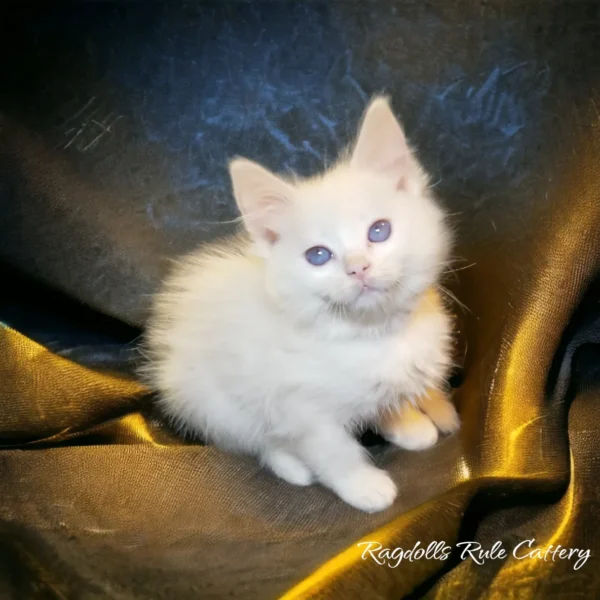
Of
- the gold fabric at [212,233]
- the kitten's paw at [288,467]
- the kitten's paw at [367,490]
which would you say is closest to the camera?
the gold fabric at [212,233]

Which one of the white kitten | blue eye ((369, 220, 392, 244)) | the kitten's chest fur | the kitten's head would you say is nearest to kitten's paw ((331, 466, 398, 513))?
the white kitten

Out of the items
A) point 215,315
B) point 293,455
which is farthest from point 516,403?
point 215,315

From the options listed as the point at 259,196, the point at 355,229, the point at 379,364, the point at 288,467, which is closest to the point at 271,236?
the point at 259,196

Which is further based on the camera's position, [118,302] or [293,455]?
[118,302]

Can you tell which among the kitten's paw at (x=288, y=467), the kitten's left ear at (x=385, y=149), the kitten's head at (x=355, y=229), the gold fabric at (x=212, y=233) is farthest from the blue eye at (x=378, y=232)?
the kitten's paw at (x=288, y=467)

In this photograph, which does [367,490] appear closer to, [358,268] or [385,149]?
[358,268]

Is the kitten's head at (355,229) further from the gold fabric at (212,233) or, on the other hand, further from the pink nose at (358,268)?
the gold fabric at (212,233)

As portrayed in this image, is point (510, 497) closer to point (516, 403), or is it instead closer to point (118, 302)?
point (516, 403)
